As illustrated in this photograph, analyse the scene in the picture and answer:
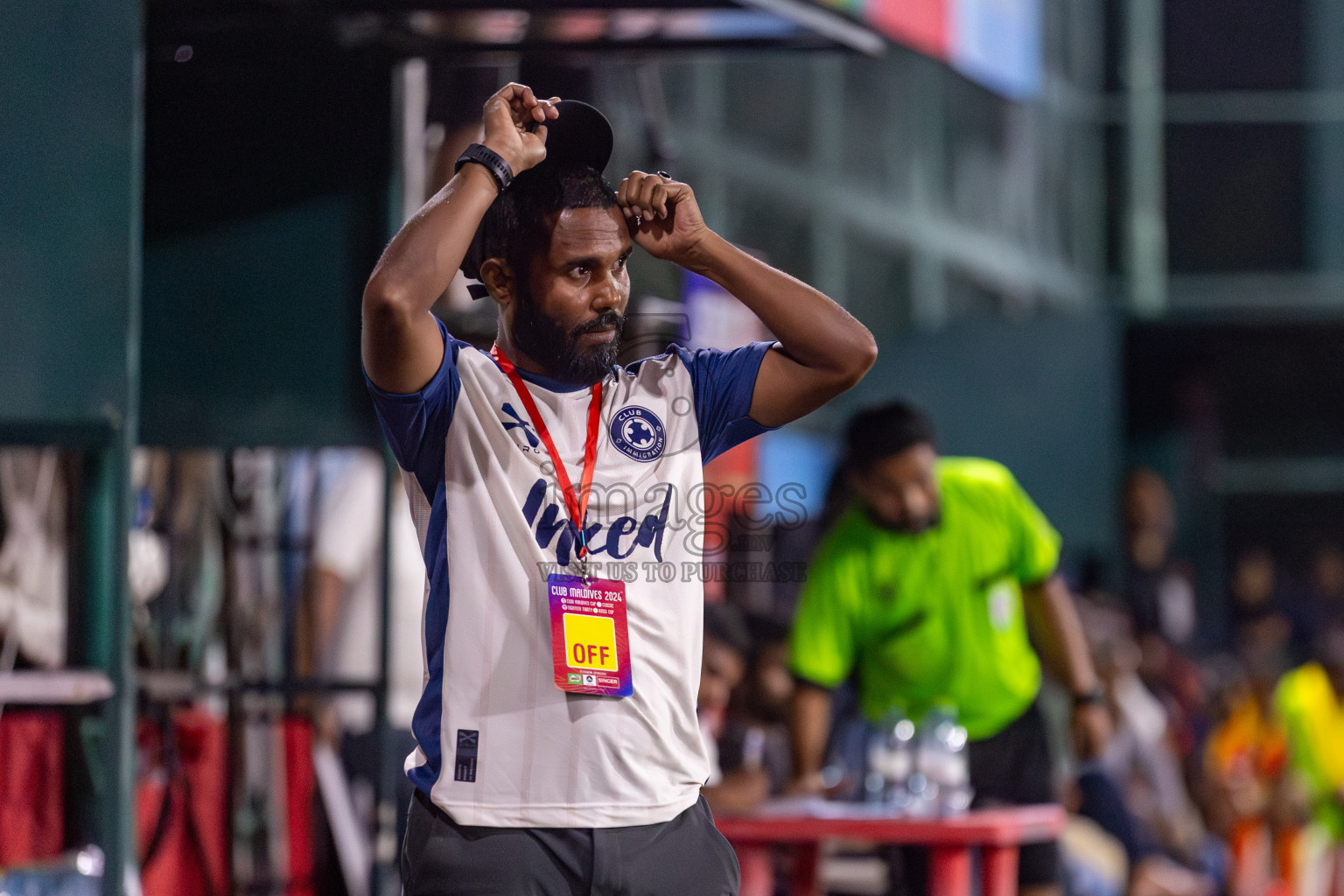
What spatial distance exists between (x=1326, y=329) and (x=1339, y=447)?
1234 millimetres

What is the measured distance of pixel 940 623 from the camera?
543cm

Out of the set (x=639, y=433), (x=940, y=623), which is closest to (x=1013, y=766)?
(x=940, y=623)

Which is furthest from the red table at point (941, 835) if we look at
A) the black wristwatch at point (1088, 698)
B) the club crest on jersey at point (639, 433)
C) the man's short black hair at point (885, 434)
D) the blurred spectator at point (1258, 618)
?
the blurred spectator at point (1258, 618)

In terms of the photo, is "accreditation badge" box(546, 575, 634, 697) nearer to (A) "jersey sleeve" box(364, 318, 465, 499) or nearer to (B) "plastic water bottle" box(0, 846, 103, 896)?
(A) "jersey sleeve" box(364, 318, 465, 499)

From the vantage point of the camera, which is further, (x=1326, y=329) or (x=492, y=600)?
(x=1326, y=329)

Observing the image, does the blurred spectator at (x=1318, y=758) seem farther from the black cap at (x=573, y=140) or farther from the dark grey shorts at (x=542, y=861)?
the black cap at (x=573, y=140)

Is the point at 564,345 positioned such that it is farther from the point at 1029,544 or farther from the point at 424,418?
the point at 1029,544

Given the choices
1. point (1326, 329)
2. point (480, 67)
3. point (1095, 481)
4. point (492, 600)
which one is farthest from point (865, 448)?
point (1326, 329)

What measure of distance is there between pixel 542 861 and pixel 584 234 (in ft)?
3.10

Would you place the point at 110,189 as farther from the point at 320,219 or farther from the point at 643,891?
the point at 643,891

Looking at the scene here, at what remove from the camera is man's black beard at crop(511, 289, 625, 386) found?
2553 mm

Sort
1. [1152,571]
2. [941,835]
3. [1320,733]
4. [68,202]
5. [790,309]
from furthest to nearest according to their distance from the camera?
[1152,571] < [1320,733] < [941,835] < [68,202] < [790,309]

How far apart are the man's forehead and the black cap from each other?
0.40 ft

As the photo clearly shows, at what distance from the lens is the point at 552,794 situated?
2400 mm
